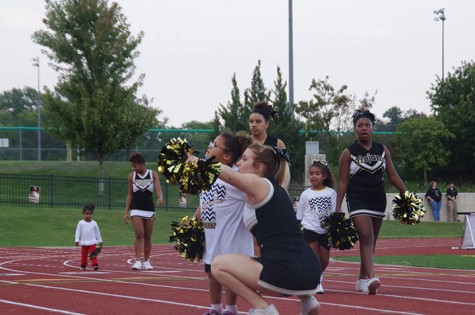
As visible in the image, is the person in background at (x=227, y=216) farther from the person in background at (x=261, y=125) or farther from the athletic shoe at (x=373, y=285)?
the athletic shoe at (x=373, y=285)

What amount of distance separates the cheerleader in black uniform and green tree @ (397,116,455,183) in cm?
4327

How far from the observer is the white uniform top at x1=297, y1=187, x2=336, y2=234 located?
11758mm

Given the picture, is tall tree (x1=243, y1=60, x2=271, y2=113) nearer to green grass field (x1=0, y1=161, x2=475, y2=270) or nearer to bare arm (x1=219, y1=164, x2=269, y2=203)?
green grass field (x1=0, y1=161, x2=475, y2=270)

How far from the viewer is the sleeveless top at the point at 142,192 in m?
16.3

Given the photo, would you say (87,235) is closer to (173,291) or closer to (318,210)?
(173,291)

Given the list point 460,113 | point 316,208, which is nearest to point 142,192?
point 316,208

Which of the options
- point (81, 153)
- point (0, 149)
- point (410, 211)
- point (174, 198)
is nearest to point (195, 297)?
point (410, 211)

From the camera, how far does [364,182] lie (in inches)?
456

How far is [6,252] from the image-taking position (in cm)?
2338

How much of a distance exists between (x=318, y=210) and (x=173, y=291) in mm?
1878

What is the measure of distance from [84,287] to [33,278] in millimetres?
1908

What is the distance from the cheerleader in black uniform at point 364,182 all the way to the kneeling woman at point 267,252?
432 cm

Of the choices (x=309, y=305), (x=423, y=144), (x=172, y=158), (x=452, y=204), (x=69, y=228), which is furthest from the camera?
(x=423, y=144)

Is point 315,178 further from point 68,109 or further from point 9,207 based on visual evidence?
point 68,109
